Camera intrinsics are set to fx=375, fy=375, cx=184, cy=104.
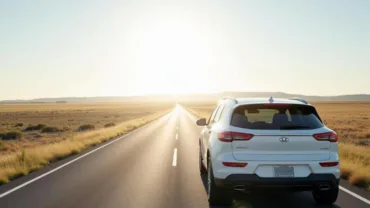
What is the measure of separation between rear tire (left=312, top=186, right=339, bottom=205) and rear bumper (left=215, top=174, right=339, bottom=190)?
610mm

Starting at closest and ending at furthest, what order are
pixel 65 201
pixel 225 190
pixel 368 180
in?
pixel 225 190 → pixel 65 201 → pixel 368 180

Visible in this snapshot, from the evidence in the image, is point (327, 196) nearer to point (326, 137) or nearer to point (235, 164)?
point (326, 137)

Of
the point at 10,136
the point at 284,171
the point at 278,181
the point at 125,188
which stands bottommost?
the point at 10,136

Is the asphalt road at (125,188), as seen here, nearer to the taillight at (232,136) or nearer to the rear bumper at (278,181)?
the rear bumper at (278,181)

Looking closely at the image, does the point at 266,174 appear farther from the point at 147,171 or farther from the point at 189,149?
the point at 189,149

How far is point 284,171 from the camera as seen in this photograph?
5500 mm

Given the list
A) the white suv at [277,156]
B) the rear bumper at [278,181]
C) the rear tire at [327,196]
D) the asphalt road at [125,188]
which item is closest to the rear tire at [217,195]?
the asphalt road at [125,188]

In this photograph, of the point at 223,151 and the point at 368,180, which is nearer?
the point at 223,151

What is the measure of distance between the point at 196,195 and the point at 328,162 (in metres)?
2.53

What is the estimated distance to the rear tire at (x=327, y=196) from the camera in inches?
244

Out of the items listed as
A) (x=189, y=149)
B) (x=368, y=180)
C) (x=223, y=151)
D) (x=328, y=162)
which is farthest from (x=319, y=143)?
(x=189, y=149)

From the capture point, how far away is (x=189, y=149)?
48.6ft

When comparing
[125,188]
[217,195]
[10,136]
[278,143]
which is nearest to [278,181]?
[278,143]

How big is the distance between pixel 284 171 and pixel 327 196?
129 centimetres
